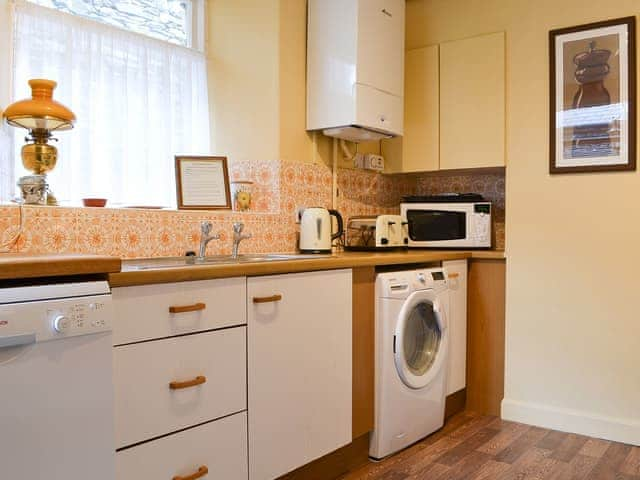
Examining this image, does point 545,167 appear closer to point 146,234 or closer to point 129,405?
point 146,234

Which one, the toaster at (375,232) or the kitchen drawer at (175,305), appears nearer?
the kitchen drawer at (175,305)

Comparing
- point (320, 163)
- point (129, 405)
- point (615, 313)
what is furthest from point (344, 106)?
point (129, 405)

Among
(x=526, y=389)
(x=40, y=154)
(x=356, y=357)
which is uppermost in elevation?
(x=40, y=154)

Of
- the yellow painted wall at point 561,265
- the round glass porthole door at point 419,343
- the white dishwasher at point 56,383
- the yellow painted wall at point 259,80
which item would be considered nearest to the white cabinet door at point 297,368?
→ the round glass porthole door at point 419,343

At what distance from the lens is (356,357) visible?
7.68 ft

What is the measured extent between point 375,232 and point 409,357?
2.36 feet

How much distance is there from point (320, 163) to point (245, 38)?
2.49 feet

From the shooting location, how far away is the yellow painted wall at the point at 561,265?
8.87ft

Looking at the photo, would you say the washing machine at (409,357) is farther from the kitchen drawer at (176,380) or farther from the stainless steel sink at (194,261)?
the kitchen drawer at (176,380)

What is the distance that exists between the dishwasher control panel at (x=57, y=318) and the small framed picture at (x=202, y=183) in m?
1.16

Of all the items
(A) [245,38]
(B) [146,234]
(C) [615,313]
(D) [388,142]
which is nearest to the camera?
(B) [146,234]

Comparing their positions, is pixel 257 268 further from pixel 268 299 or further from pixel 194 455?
Result: pixel 194 455

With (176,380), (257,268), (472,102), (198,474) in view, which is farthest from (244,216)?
(472,102)

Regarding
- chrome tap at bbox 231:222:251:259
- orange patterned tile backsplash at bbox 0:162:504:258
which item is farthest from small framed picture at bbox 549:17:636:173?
chrome tap at bbox 231:222:251:259
